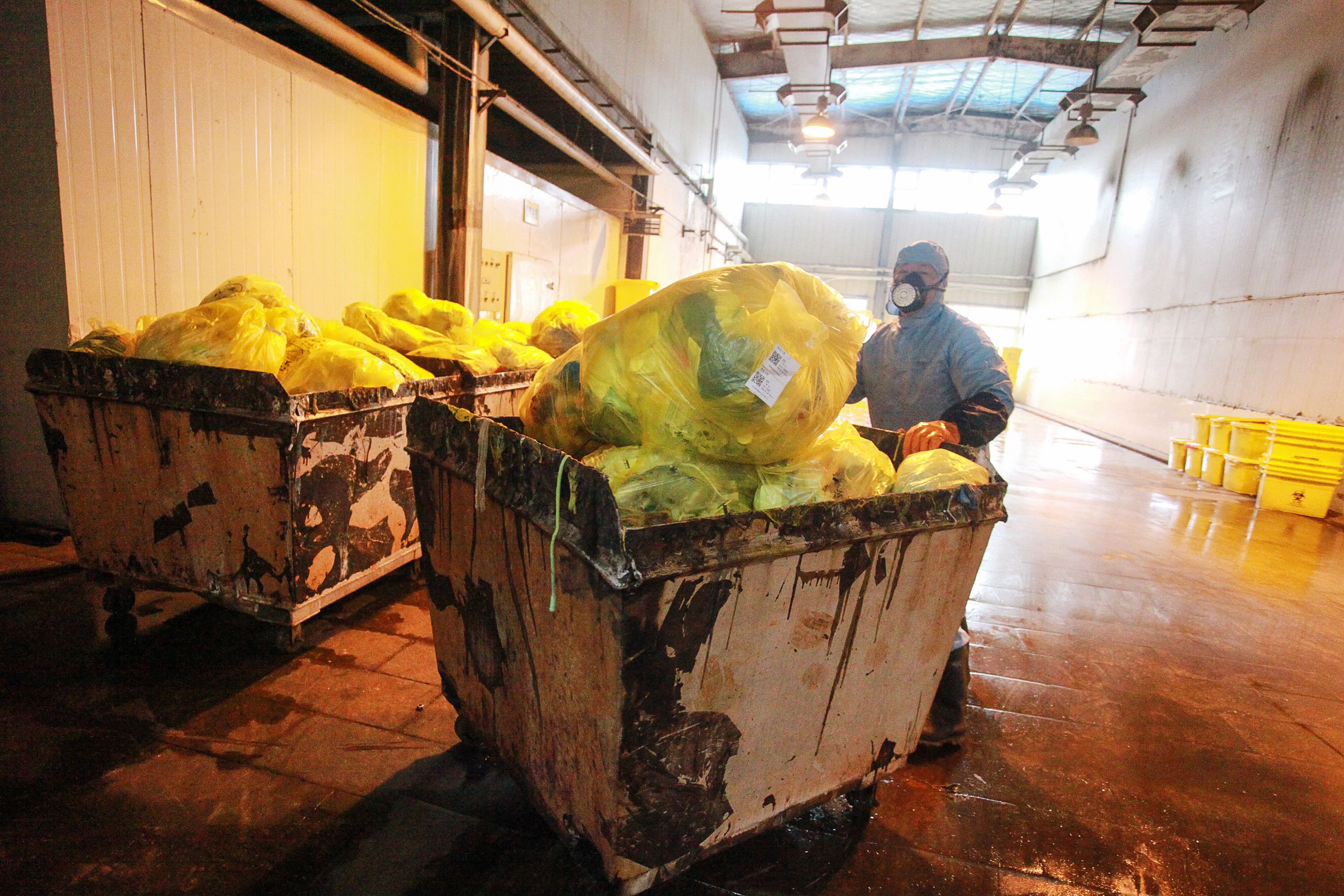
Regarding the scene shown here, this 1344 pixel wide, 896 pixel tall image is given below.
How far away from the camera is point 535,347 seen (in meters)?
4.31

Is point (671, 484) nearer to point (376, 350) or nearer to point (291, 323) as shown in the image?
point (376, 350)

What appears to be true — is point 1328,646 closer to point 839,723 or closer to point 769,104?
point 839,723

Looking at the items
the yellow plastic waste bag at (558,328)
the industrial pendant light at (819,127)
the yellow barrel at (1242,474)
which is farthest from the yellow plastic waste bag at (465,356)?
the industrial pendant light at (819,127)

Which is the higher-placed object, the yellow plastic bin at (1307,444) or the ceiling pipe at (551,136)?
the ceiling pipe at (551,136)

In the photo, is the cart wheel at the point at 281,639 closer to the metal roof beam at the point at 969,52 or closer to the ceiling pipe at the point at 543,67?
the ceiling pipe at the point at 543,67

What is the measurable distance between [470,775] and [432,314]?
278 cm

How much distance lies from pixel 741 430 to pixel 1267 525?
7231mm

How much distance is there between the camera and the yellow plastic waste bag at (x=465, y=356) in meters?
3.18

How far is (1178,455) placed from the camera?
910 cm

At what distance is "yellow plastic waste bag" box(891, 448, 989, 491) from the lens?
1.57 metres

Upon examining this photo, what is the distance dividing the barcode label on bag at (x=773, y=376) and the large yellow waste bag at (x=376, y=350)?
1.85 meters

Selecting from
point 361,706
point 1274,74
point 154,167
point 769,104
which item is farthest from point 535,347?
point 769,104

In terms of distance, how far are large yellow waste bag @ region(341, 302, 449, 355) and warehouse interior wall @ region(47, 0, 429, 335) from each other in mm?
945

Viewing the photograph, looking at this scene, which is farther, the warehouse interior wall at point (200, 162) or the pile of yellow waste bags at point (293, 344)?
the warehouse interior wall at point (200, 162)
